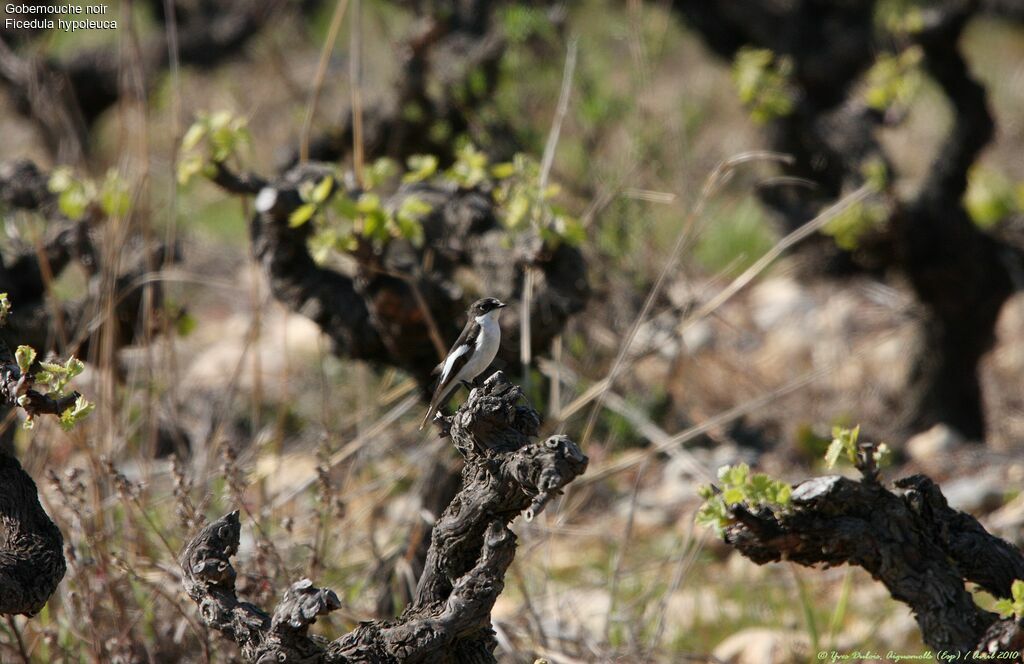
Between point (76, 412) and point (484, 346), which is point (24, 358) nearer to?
point (76, 412)

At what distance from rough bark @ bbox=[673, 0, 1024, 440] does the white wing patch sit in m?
3.34

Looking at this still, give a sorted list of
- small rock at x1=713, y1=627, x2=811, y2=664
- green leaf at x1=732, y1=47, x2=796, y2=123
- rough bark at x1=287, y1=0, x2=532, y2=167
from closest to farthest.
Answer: small rock at x1=713, y1=627, x2=811, y2=664, green leaf at x1=732, y1=47, x2=796, y2=123, rough bark at x1=287, y1=0, x2=532, y2=167

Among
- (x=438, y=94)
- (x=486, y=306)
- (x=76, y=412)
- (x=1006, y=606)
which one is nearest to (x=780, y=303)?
(x=438, y=94)

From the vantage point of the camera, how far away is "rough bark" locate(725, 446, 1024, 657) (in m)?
2.44

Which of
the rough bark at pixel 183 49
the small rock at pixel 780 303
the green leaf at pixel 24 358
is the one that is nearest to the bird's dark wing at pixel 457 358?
the green leaf at pixel 24 358

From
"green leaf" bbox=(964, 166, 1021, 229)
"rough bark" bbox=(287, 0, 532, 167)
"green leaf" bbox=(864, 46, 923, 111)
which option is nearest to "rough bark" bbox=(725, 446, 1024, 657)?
"green leaf" bbox=(864, 46, 923, 111)

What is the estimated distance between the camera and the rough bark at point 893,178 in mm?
5891

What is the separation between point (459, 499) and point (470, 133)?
3625mm

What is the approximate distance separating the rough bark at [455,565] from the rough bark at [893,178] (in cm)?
402

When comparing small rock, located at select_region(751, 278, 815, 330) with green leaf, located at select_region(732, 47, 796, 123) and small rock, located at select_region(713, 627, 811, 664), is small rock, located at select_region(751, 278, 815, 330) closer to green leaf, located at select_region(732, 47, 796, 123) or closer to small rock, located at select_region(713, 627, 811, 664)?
green leaf, located at select_region(732, 47, 796, 123)

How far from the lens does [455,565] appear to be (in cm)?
246

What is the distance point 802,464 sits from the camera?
244 inches

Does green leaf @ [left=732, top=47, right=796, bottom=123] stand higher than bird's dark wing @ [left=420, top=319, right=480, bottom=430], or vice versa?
green leaf @ [left=732, top=47, right=796, bottom=123]

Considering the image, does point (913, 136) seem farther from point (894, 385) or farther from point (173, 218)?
point (173, 218)
